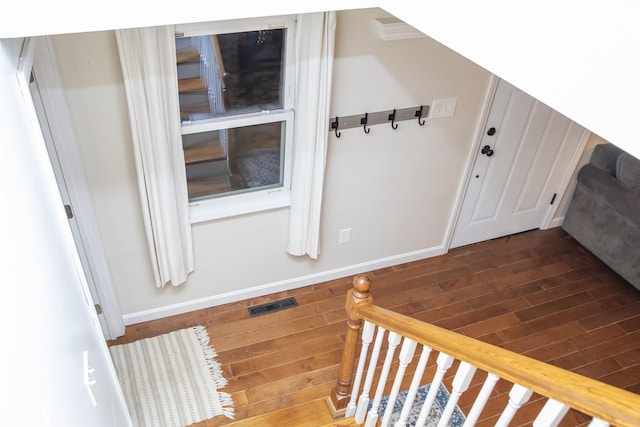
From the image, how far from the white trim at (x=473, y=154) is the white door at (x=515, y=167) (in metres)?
0.07

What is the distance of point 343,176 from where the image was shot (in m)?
3.50

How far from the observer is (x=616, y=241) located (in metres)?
4.16

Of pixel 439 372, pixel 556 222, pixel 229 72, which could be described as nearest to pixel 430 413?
pixel 439 372

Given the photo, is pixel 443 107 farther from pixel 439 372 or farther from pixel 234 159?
pixel 439 372

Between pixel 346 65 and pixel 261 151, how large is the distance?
754 mm

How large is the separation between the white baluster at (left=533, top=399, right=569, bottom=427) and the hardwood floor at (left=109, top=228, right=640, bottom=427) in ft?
6.52

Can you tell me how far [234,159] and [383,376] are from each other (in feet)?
5.60

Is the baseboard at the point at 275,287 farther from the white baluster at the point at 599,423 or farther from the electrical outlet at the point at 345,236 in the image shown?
the white baluster at the point at 599,423

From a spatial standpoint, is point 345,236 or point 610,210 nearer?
point 345,236

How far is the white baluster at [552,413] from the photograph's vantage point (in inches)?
49.9

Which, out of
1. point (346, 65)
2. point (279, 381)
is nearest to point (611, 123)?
point (346, 65)

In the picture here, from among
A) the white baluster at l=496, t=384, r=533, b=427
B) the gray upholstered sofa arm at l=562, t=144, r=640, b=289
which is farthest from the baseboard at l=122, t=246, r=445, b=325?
the white baluster at l=496, t=384, r=533, b=427

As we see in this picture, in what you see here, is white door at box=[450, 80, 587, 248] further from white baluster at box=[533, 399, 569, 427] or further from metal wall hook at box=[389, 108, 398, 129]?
white baluster at box=[533, 399, 569, 427]

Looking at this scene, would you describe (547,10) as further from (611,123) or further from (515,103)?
(515,103)
